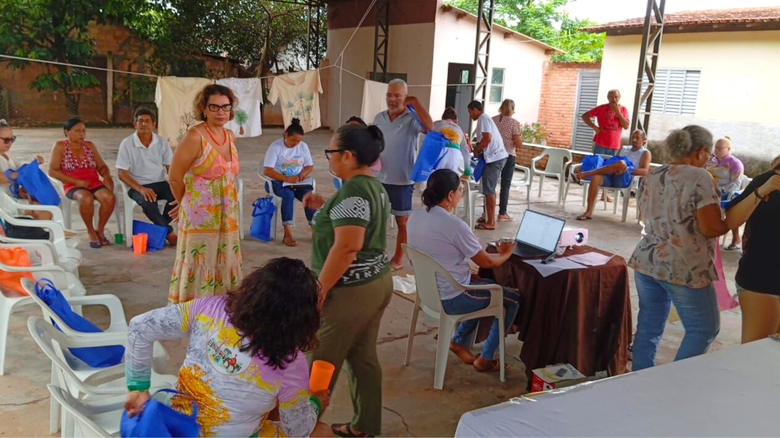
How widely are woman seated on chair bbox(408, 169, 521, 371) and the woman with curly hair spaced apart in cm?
153

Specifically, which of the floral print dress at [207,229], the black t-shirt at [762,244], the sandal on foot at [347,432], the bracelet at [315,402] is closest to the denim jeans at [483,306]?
the sandal on foot at [347,432]

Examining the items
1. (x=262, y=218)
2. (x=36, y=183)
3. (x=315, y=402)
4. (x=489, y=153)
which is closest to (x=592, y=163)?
(x=489, y=153)

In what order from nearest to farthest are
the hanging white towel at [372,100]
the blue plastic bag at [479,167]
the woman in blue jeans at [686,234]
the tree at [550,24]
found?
the woman in blue jeans at [686,234] < the blue plastic bag at [479,167] < the hanging white towel at [372,100] < the tree at [550,24]

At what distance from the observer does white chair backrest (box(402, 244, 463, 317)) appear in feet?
9.91

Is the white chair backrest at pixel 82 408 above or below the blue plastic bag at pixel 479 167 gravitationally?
below

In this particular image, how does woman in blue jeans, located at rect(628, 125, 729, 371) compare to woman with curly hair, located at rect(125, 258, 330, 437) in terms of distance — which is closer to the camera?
woman with curly hair, located at rect(125, 258, 330, 437)

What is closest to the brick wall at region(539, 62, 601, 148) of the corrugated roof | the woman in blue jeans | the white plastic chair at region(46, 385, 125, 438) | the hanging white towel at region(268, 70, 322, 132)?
the corrugated roof

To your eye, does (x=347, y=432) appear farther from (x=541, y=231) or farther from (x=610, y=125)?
(x=610, y=125)

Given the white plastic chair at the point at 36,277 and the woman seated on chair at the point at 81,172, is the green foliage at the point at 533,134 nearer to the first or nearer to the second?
the woman seated on chair at the point at 81,172

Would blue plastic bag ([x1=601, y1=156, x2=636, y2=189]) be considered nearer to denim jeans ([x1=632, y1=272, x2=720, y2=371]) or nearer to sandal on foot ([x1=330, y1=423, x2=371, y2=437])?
denim jeans ([x1=632, y1=272, x2=720, y2=371])

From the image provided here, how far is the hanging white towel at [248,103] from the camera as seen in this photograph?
783cm

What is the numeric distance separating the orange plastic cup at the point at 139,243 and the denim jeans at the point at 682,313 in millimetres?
4164

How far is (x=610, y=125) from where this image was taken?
790 cm

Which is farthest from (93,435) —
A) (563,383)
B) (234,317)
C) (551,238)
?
(551,238)
